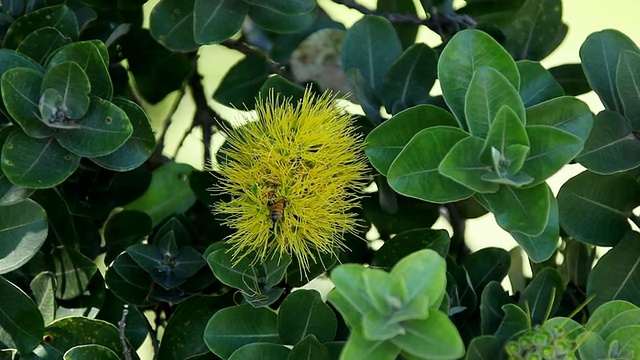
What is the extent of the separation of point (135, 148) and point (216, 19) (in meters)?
0.14

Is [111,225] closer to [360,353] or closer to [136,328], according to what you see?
[136,328]

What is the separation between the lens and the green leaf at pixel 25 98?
1.95 feet

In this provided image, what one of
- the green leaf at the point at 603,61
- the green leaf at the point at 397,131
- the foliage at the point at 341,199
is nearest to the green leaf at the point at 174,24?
the foliage at the point at 341,199

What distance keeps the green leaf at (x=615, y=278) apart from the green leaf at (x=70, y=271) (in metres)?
0.40

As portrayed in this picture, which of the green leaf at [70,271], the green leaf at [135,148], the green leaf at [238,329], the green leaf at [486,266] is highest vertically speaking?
the green leaf at [135,148]

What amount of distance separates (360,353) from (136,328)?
0.29 metres

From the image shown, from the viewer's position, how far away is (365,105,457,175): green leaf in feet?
1.93

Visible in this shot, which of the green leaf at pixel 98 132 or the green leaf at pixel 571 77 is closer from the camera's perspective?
the green leaf at pixel 98 132

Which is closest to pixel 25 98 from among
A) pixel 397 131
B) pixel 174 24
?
pixel 174 24

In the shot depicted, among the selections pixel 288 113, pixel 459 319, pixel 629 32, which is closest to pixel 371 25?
pixel 288 113

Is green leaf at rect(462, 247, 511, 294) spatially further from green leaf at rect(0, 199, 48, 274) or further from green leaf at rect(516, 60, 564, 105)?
green leaf at rect(0, 199, 48, 274)

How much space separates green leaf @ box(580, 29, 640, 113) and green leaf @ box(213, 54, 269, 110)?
352mm

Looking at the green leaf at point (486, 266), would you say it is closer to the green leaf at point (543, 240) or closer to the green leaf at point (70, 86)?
the green leaf at point (543, 240)

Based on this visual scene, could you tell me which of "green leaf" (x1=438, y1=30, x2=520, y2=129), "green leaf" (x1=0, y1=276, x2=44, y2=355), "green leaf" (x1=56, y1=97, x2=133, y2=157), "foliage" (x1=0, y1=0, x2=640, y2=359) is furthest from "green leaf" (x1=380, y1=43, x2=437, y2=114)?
"green leaf" (x1=0, y1=276, x2=44, y2=355)
